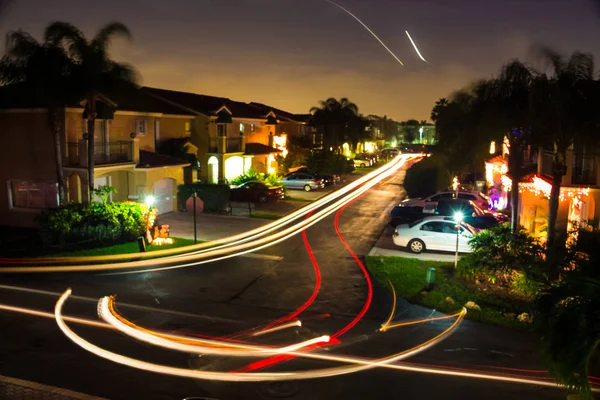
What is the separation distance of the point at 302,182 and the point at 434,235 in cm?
2194

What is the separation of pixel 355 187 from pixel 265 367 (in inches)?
1431

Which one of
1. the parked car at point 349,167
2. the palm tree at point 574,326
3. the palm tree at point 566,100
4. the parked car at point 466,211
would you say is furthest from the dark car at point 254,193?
the palm tree at point 574,326

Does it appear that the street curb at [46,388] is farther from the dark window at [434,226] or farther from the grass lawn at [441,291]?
the dark window at [434,226]

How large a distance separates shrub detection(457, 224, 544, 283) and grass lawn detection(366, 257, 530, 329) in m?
0.70

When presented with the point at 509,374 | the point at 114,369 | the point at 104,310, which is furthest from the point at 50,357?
the point at 509,374

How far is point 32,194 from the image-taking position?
25750 millimetres

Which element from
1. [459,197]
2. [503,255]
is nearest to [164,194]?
[459,197]

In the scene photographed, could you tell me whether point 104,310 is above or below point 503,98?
below

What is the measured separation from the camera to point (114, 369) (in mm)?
9766

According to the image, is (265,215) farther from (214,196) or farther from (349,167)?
(349,167)

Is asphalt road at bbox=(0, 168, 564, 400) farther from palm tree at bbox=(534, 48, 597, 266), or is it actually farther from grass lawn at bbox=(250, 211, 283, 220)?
grass lawn at bbox=(250, 211, 283, 220)

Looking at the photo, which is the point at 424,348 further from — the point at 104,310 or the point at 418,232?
the point at 418,232

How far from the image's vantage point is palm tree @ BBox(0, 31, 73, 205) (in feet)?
71.8

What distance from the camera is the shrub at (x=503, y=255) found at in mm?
15211
